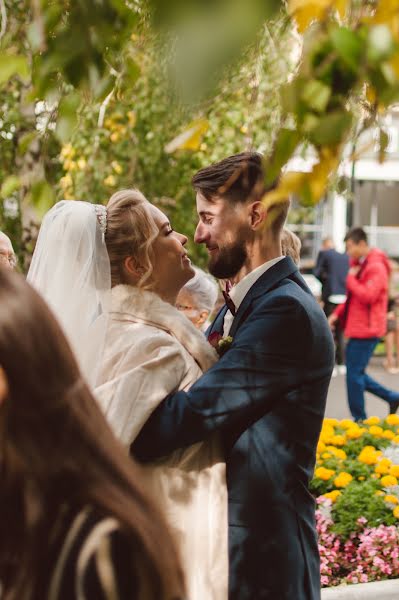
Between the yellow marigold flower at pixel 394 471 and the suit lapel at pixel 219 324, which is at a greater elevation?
the suit lapel at pixel 219 324

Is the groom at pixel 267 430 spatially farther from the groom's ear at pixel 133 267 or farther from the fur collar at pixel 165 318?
the groom's ear at pixel 133 267

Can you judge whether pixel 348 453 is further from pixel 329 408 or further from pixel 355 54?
pixel 329 408

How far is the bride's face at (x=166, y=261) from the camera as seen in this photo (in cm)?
261

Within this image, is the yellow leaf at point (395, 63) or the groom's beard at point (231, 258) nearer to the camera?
the yellow leaf at point (395, 63)

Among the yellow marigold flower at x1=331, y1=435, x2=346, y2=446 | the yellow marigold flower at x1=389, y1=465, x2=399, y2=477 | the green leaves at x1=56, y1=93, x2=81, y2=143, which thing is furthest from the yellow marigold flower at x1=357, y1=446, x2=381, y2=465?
the green leaves at x1=56, y1=93, x2=81, y2=143

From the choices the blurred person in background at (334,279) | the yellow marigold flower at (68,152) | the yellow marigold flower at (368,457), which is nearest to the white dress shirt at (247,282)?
the yellow marigold flower at (368,457)

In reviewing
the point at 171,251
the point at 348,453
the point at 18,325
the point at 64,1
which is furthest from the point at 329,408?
the point at 18,325

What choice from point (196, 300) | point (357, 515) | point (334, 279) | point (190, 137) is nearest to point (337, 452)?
point (357, 515)

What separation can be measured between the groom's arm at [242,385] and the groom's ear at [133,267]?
0.38 metres

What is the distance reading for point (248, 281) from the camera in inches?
101

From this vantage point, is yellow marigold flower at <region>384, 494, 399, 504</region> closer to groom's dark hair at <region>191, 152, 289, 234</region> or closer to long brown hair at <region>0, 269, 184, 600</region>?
groom's dark hair at <region>191, 152, 289, 234</region>

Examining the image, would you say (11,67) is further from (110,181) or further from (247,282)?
(110,181)

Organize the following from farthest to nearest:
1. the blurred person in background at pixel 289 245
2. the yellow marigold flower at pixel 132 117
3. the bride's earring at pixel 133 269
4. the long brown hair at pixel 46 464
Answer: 1. the yellow marigold flower at pixel 132 117
2. the blurred person in background at pixel 289 245
3. the bride's earring at pixel 133 269
4. the long brown hair at pixel 46 464

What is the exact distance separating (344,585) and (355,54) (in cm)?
339
